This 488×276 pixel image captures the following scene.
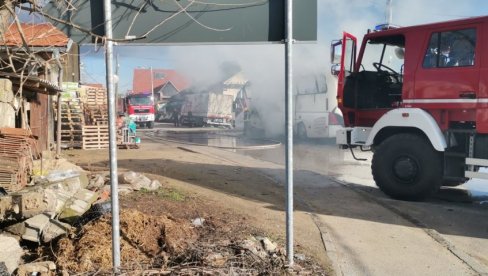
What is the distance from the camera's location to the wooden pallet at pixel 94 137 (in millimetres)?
18766

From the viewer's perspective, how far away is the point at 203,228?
17.8 feet

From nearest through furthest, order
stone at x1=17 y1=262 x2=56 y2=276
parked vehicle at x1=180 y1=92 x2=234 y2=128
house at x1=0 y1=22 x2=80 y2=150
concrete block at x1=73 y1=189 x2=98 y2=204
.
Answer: house at x1=0 y1=22 x2=80 y2=150 → stone at x1=17 y1=262 x2=56 y2=276 → concrete block at x1=73 y1=189 x2=98 y2=204 → parked vehicle at x1=180 y1=92 x2=234 y2=128

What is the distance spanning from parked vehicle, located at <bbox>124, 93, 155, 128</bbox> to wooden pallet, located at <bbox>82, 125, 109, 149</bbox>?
66.7ft

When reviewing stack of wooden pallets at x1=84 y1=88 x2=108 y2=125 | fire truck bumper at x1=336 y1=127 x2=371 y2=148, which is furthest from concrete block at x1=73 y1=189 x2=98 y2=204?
stack of wooden pallets at x1=84 y1=88 x2=108 y2=125

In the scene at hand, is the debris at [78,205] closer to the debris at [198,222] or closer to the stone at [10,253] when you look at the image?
the stone at [10,253]

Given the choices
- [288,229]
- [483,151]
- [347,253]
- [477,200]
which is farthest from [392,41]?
[288,229]

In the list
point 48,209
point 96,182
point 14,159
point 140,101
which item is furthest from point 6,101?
point 140,101

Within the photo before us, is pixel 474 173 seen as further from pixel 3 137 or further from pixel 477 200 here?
pixel 3 137

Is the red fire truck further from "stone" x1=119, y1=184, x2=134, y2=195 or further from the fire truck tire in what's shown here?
"stone" x1=119, y1=184, x2=134, y2=195

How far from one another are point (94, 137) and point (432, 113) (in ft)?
47.8

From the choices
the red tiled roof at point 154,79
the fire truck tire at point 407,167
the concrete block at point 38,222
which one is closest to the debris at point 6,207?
the concrete block at point 38,222

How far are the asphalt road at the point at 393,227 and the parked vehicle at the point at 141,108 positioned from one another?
30.1 metres

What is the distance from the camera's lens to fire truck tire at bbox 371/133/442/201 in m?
8.01

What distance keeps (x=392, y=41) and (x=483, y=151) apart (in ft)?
9.49
